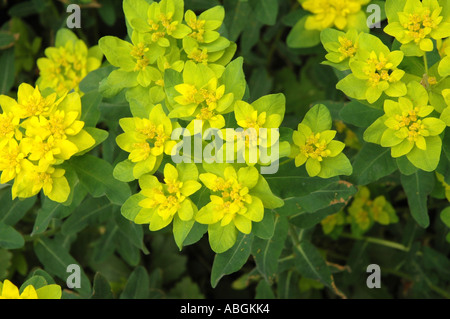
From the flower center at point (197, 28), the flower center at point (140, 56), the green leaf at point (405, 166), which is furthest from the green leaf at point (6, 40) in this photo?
the green leaf at point (405, 166)

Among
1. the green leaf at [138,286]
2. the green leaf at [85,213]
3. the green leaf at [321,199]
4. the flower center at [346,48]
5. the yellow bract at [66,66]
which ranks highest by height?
the flower center at [346,48]

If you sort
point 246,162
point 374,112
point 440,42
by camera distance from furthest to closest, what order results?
point 440,42
point 374,112
point 246,162

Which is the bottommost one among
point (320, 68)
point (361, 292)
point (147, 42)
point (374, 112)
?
point (361, 292)

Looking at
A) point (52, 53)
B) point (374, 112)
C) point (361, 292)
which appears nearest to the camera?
point (374, 112)

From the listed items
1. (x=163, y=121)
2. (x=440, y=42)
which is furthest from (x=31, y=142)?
(x=440, y=42)

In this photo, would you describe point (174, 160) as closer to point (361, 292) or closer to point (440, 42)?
point (440, 42)

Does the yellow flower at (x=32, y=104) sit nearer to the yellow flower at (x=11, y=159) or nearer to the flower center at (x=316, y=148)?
the yellow flower at (x=11, y=159)

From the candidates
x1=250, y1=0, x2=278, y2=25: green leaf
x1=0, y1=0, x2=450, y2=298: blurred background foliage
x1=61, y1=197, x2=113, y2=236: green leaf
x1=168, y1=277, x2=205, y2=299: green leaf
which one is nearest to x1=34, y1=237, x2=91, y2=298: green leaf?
x1=0, y1=0, x2=450, y2=298: blurred background foliage

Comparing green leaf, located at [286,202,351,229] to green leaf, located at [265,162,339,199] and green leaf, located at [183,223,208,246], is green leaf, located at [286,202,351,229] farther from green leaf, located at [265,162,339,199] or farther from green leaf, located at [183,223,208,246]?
green leaf, located at [183,223,208,246]
